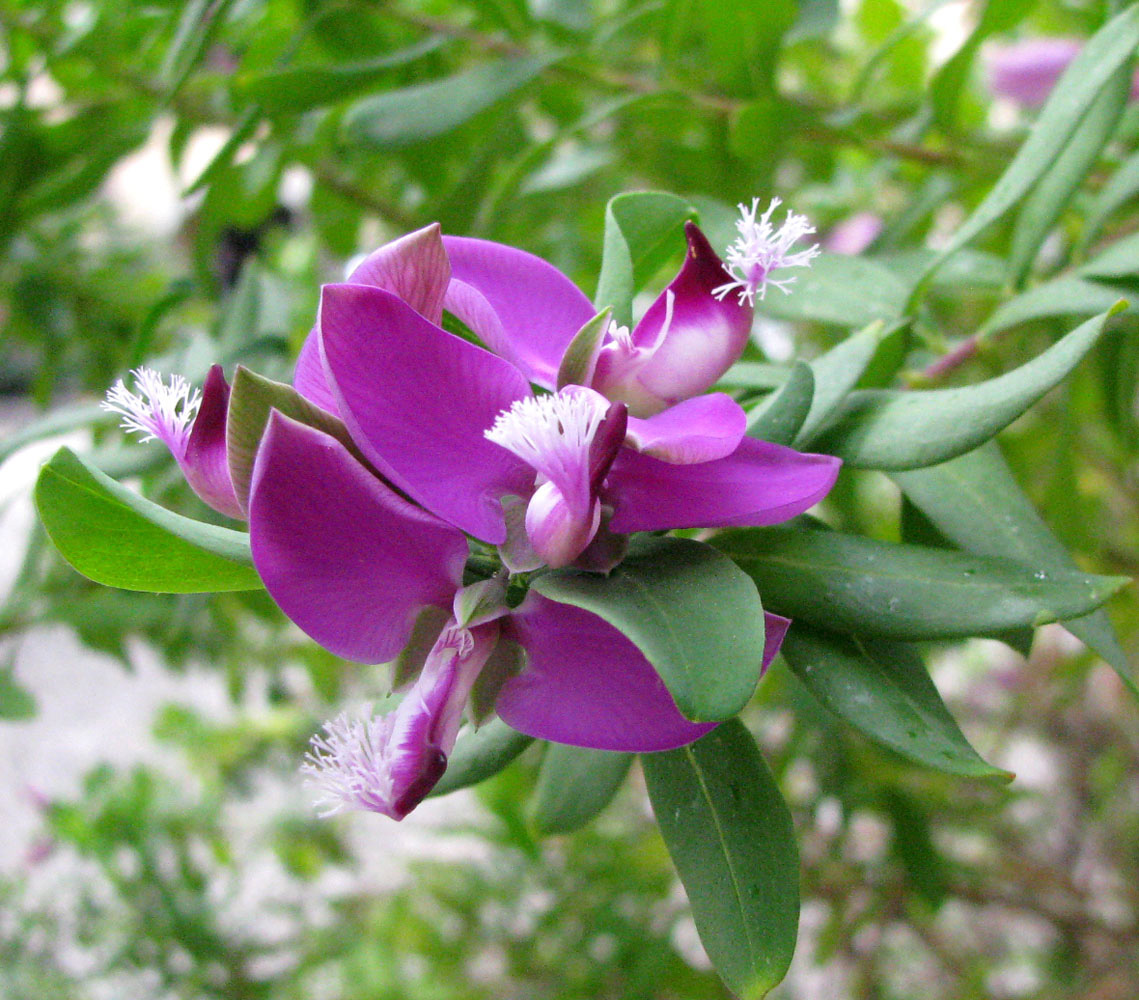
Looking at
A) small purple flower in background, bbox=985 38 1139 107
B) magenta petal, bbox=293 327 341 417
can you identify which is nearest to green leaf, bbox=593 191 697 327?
magenta petal, bbox=293 327 341 417

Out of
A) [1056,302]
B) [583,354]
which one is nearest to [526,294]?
[583,354]

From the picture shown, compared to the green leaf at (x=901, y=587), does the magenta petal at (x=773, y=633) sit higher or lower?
higher

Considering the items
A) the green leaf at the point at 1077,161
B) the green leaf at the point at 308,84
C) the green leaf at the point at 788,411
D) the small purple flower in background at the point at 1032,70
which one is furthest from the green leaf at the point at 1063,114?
the small purple flower in background at the point at 1032,70

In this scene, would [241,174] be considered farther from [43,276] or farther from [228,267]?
[43,276]

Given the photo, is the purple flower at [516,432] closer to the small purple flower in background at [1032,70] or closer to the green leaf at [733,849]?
the green leaf at [733,849]

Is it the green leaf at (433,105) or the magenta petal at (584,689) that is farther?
the green leaf at (433,105)

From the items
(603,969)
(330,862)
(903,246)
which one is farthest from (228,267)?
(330,862)
